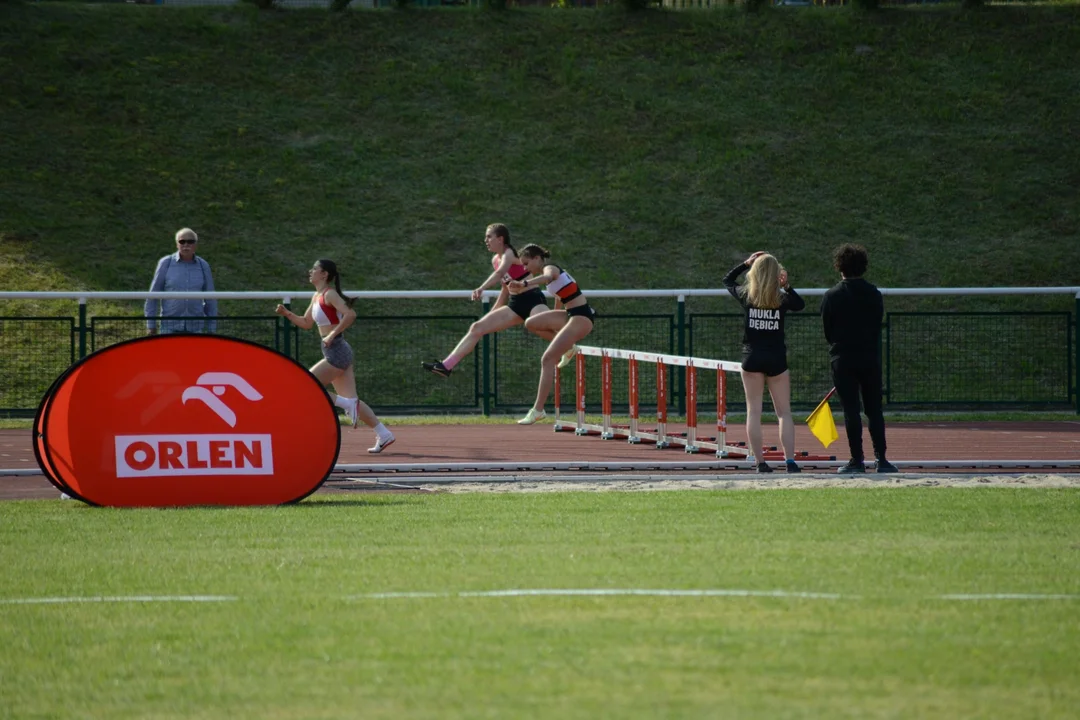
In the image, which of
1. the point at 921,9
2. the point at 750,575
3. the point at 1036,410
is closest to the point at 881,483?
the point at 750,575

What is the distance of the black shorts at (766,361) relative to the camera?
1338 cm

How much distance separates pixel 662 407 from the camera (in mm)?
16547

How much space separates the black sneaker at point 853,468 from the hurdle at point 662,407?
1286 millimetres

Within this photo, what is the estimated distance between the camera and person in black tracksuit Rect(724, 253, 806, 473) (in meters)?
13.3

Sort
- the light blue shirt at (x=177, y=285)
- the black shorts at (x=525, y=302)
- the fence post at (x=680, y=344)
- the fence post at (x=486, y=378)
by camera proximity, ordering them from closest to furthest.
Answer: the black shorts at (x=525, y=302) < the light blue shirt at (x=177, y=285) < the fence post at (x=486, y=378) < the fence post at (x=680, y=344)

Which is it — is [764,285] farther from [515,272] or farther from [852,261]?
[515,272]

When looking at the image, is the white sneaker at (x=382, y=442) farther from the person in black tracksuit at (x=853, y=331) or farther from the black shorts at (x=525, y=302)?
the person in black tracksuit at (x=853, y=331)

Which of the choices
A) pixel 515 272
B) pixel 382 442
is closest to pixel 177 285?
pixel 515 272

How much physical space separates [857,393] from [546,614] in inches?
276

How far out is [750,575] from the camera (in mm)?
7852

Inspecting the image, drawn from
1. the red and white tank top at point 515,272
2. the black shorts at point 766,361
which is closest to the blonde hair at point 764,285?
the black shorts at point 766,361

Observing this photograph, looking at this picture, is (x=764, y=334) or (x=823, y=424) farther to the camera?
(x=823, y=424)

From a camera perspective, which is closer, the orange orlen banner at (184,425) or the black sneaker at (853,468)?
the orange orlen banner at (184,425)

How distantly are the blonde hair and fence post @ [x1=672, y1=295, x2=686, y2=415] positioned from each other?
26.8 feet
